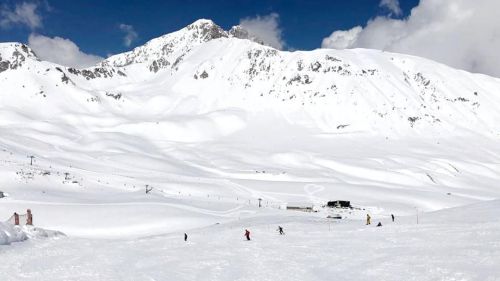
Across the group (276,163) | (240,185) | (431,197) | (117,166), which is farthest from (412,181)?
(117,166)

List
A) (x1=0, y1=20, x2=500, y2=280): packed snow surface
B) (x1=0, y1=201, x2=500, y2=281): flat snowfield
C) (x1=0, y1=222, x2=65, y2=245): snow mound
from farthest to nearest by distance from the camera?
(x1=0, y1=222, x2=65, y2=245): snow mound → (x1=0, y1=20, x2=500, y2=280): packed snow surface → (x1=0, y1=201, x2=500, y2=281): flat snowfield

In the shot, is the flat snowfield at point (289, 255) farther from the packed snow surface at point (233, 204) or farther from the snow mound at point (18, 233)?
the snow mound at point (18, 233)

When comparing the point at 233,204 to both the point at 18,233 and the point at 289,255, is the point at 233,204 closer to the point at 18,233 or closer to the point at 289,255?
the point at 18,233

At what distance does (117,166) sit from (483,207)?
84.8 meters

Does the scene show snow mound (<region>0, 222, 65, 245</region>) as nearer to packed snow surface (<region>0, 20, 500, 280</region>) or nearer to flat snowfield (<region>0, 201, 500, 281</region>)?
packed snow surface (<region>0, 20, 500, 280</region>)

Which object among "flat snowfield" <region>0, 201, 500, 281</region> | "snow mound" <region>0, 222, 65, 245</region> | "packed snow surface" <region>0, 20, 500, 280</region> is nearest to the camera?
"flat snowfield" <region>0, 201, 500, 281</region>

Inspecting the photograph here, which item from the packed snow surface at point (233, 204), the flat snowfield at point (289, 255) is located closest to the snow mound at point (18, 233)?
the packed snow surface at point (233, 204)

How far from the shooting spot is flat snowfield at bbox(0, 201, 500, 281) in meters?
23.8

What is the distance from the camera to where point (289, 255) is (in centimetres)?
2980

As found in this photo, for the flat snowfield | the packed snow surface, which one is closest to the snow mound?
the packed snow surface

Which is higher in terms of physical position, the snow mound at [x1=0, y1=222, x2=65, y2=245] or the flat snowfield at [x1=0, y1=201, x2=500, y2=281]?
the snow mound at [x1=0, y1=222, x2=65, y2=245]

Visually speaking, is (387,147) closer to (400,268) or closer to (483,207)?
(483,207)

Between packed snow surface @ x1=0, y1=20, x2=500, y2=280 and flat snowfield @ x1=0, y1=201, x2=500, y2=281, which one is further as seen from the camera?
packed snow surface @ x1=0, y1=20, x2=500, y2=280

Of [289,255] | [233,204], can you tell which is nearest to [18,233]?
[289,255]
